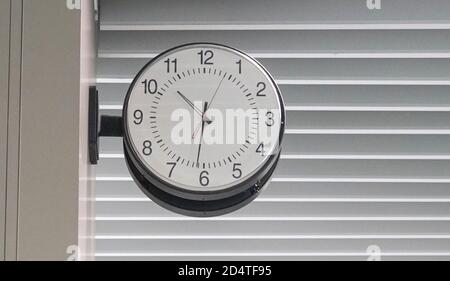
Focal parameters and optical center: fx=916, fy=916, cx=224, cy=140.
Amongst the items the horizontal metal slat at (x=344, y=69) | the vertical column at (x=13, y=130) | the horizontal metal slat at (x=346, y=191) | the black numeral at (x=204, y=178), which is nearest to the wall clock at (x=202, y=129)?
the black numeral at (x=204, y=178)

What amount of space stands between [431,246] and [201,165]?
1759 mm

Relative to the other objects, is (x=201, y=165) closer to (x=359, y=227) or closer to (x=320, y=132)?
(x=320, y=132)

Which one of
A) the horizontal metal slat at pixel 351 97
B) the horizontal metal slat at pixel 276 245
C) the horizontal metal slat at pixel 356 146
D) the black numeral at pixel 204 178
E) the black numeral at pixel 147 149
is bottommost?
the horizontal metal slat at pixel 276 245

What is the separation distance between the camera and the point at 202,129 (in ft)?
9.23

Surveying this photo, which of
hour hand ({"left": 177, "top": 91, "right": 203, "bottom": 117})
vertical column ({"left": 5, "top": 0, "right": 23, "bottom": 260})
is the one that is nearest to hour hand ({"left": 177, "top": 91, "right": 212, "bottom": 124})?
hour hand ({"left": 177, "top": 91, "right": 203, "bottom": 117})

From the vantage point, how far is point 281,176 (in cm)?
387

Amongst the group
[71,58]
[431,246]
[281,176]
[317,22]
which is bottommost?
→ [431,246]

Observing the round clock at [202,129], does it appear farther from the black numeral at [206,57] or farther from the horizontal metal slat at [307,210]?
the horizontal metal slat at [307,210]

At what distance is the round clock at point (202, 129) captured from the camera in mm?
2756

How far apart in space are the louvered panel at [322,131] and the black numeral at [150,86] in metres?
0.68

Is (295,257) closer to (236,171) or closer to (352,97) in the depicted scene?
(352,97)

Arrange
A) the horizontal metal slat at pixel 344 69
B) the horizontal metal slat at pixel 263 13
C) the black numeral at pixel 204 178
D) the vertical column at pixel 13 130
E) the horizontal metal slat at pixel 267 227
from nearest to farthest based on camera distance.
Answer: the vertical column at pixel 13 130
the black numeral at pixel 204 178
the horizontal metal slat at pixel 263 13
the horizontal metal slat at pixel 344 69
the horizontal metal slat at pixel 267 227

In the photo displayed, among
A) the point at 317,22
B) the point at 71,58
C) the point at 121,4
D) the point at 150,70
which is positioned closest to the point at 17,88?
the point at 71,58

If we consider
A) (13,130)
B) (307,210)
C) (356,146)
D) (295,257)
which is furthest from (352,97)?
(13,130)
